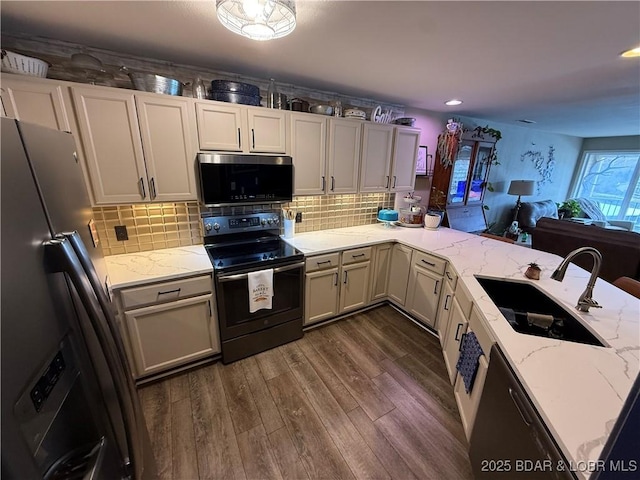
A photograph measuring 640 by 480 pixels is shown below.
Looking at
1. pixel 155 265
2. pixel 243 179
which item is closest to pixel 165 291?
pixel 155 265

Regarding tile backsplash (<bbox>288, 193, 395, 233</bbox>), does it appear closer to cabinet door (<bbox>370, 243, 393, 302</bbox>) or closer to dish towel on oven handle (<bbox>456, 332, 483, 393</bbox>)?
cabinet door (<bbox>370, 243, 393, 302</bbox>)

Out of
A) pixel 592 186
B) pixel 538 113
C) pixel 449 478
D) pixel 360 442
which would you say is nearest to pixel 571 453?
pixel 449 478

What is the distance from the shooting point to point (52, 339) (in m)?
0.61

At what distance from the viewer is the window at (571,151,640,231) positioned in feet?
19.5

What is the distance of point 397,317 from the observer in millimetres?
2818

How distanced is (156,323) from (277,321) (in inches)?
35.8

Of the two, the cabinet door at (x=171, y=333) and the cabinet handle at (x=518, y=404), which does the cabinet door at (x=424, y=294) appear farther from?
the cabinet door at (x=171, y=333)

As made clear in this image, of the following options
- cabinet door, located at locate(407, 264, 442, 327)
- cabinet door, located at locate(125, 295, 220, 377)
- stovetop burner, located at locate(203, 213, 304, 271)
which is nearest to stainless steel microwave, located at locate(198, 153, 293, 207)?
stovetop burner, located at locate(203, 213, 304, 271)

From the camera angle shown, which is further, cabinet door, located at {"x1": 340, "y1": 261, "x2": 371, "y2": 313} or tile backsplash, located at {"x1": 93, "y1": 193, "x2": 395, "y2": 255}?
cabinet door, located at {"x1": 340, "y1": 261, "x2": 371, "y2": 313}

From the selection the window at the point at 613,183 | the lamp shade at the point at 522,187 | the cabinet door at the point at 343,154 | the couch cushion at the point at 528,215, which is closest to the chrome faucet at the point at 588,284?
the cabinet door at the point at 343,154

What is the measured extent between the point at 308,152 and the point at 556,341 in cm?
215

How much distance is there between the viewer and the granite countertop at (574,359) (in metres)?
0.77

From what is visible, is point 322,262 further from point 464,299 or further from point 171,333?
point 171,333

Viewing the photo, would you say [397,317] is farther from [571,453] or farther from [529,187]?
[529,187]
